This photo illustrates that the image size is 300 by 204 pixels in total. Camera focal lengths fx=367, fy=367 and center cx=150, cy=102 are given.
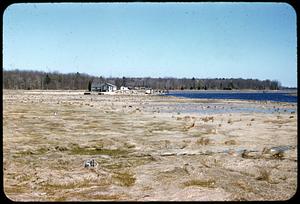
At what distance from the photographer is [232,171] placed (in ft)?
28.4

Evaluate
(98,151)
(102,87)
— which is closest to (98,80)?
(102,87)

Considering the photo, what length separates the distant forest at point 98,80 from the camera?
423 ft

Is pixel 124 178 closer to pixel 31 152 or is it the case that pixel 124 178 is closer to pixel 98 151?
pixel 98 151

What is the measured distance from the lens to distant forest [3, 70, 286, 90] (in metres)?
129

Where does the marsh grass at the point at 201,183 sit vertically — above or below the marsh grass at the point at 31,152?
above

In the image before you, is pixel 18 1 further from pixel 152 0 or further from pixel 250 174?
pixel 250 174

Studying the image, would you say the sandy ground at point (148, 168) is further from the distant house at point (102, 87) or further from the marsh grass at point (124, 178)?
the distant house at point (102, 87)

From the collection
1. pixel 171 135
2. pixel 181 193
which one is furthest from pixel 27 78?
pixel 181 193

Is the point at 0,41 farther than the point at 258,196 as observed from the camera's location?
No

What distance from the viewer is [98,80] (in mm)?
120938

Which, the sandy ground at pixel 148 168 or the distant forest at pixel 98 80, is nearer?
the sandy ground at pixel 148 168

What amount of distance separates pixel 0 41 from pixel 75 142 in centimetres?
1097

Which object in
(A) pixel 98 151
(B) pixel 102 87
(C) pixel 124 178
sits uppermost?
(C) pixel 124 178

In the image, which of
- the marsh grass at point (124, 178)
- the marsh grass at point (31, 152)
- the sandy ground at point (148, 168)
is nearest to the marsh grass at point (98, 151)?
the sandy ground at point (148, 168)
